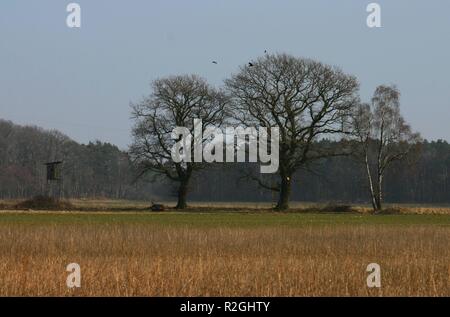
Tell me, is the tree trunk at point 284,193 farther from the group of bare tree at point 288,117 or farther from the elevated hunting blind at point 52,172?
the elevated hunting blind at point 52,172

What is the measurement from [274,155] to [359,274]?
52.3 m

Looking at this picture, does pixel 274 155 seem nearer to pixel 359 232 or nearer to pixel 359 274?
pixel 359 232

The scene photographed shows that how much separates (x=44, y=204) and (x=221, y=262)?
2199 inches

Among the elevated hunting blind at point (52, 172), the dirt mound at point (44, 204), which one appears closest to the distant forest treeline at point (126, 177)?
the elevated hunting blind at point (52, 172)

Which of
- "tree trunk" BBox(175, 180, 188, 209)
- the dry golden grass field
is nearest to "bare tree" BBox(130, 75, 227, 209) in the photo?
"tree trunk" BBox(175, 180, 188, 209)

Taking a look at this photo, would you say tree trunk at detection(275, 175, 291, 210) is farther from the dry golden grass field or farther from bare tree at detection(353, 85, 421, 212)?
the dry golden grass field

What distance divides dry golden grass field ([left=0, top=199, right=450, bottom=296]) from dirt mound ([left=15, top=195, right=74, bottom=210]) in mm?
40236

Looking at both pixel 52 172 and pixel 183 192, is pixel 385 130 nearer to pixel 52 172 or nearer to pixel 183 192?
pixel 183 192

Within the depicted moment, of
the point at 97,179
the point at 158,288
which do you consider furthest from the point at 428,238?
the point at 97,179

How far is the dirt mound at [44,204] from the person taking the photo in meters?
70.5

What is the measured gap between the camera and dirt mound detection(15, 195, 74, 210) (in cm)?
7050

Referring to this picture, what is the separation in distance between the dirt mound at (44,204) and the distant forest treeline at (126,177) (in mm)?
48529

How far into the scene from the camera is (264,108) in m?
67.2

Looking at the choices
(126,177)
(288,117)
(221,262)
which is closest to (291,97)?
(288,117)
